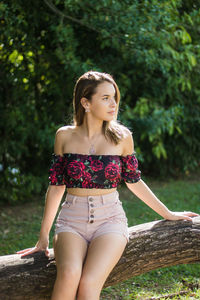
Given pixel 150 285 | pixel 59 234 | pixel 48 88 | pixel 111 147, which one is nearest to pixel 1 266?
pixel 59 234

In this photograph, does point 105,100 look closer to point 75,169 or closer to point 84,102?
point 84,102

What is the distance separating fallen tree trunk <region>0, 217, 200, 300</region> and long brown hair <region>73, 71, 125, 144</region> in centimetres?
70

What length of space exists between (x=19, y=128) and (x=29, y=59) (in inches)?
39.8

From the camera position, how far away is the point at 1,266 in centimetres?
254

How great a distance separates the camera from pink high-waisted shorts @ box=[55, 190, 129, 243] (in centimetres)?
249

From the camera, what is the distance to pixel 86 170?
2.61 metres

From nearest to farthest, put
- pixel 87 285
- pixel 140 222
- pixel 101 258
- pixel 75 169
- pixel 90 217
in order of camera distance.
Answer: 1. pixel 87 285
2. pixel 101 258
3. pixel 90 217
4. pixel 75 169
5. pixel 140 222

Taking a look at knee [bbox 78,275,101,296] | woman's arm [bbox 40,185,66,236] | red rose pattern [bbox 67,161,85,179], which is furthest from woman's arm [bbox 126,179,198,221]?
knee [bbox 78,275,101,296]

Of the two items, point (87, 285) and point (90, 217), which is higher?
point (90, 217)

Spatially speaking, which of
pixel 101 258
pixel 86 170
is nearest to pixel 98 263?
pixel 101 258

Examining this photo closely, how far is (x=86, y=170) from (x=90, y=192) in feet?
0.47

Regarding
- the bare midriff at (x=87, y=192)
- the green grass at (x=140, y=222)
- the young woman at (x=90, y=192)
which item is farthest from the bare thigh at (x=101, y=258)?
the green grass at (x=140, y=222)

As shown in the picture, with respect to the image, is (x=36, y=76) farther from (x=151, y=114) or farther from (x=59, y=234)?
(x=59, y=234)

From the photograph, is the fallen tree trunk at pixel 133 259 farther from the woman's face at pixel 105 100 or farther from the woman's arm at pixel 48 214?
the woman's face at pixel 105 100
